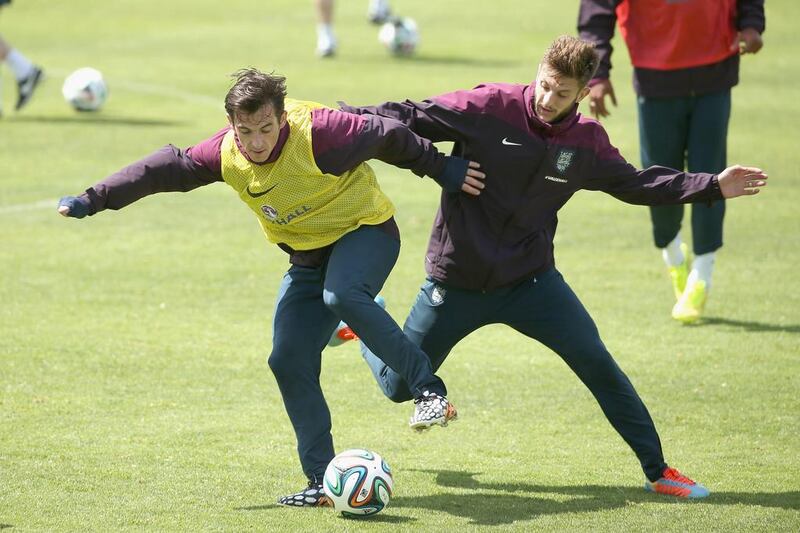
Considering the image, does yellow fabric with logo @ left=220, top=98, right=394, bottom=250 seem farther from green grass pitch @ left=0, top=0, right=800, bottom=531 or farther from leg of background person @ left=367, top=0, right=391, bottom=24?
leg of background person @ left=367, top=0, right=391, bottom=24

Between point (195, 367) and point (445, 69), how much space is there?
12.8 meters

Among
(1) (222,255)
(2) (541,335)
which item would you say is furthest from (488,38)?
(2) (541,335)

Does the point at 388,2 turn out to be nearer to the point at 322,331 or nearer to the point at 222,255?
the point at 222,255

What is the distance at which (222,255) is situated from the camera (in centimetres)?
1138

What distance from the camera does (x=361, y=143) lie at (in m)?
5.91

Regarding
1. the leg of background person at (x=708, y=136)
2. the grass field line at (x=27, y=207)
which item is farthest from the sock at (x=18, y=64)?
the leg of background person at (x=708, y=136)

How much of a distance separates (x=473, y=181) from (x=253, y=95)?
1.13 metres

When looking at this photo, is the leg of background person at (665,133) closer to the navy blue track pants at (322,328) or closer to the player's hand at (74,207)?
the navy blue track pants at (322,328)

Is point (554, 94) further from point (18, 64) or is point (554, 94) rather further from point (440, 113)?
point (18, 64)

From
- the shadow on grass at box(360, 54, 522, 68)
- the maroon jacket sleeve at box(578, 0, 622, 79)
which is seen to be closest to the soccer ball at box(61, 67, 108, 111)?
the shadow on grass at box(360, 54, 522, 68)

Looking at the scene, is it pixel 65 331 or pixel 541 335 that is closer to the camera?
pixel 541 335

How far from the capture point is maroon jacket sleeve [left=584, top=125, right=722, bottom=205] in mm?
6176

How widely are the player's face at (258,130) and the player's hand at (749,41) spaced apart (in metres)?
4.78

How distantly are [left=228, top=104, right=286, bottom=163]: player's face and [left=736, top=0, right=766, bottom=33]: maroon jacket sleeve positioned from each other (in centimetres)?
485
